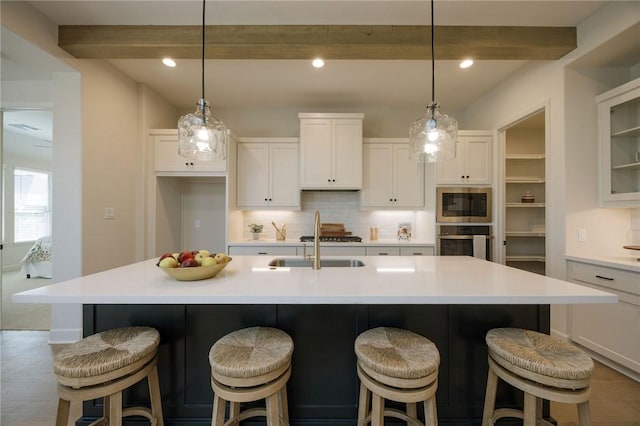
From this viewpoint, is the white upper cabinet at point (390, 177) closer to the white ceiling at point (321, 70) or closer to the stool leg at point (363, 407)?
the white ceiling at point (321, 70)

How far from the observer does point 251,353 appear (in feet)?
4.31

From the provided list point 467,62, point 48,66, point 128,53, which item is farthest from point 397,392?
point 48,66

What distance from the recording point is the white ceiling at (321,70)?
2289 millimetres

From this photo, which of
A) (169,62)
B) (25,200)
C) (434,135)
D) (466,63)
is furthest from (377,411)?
(25,200)

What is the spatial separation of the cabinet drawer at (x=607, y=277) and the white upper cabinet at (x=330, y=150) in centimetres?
240

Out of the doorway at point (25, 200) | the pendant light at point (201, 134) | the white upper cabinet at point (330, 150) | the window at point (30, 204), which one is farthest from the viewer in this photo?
the window at point (30, 204)

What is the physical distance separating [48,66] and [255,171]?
2.26m

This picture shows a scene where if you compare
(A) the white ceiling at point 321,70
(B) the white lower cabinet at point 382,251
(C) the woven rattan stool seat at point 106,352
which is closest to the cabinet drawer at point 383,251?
(B) the white lower cabinet at point 382,251

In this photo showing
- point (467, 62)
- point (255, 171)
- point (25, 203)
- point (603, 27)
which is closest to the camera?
point (603, 27)

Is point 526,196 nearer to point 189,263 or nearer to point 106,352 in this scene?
point 189,263

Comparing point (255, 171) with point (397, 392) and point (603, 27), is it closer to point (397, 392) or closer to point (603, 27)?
point (397, 392)

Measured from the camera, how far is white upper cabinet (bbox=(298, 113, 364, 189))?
3.81m

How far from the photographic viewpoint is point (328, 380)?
65.9 inches

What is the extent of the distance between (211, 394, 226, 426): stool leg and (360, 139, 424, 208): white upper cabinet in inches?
120
